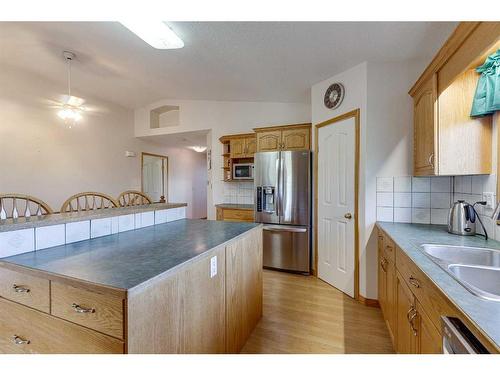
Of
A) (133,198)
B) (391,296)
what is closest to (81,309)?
(391,296)

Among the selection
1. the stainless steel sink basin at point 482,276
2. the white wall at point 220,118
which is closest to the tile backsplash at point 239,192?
the white wall at point 220,118

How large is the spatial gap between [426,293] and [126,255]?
1397mm

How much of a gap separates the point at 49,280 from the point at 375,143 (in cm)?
261

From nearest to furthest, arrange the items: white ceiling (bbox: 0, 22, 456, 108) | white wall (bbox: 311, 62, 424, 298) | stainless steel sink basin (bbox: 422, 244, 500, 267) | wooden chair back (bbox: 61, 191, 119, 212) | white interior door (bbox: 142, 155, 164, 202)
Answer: stainless steel sink basin (bbox: 422, 244, 500, 267), white ceiling (bbox: 0, 22, 456, 108), white wall (bbox: 311, 62, 424, 298), wooden chair back (bbox: 61, 191, 119, 212), white interior door (bbox: 142, 155, 164, 202)

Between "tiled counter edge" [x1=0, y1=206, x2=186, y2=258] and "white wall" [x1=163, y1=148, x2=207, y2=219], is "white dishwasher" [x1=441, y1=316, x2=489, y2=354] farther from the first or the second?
Result: "white wall" [x1=163, y1=148, x2=207, y2=219]

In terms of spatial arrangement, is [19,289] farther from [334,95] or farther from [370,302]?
[334,95]

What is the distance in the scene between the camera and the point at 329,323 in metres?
2.11

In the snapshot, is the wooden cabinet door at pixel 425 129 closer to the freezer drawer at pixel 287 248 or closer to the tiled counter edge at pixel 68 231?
the freezer drawer at pixel 287 248

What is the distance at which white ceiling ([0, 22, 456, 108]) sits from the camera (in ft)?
6.54

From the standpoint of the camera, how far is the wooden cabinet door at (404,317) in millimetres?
1240

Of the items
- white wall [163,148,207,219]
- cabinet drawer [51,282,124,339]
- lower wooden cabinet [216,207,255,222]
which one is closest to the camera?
cabinet drawer [51,282,124,339]

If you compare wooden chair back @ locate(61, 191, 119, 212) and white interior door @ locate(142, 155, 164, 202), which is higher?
white interior door @ locate(142, 155, 164, 202)

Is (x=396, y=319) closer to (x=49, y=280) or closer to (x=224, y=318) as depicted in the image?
(x=224, y=318)

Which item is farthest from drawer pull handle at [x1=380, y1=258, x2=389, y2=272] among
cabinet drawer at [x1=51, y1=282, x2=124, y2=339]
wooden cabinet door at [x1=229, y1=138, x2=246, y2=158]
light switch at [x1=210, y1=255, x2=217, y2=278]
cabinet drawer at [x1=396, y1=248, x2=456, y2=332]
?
wooden cabinet door at [x1=229, y1=138, x2=246, y2=158]
